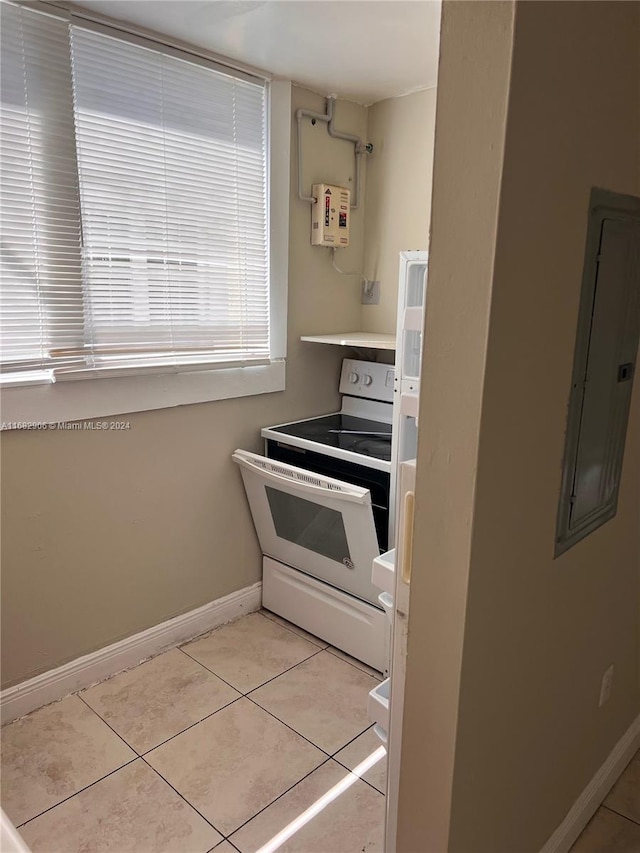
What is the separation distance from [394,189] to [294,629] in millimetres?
1967

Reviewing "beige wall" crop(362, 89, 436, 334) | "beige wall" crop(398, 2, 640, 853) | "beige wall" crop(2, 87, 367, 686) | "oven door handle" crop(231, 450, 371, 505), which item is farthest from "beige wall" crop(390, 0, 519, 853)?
"beige wall" crop(362, 89, 436, 334)

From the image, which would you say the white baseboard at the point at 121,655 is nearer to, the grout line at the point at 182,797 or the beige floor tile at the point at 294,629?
the beige floor tile at the point at 294,629

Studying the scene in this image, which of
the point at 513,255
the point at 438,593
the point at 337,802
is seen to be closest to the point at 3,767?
the point at 337,802

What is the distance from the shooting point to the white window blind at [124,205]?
1900 millimetres

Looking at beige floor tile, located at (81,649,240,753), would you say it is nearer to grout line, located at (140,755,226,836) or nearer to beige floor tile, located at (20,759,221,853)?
grout line, located at (140,755,226,836)

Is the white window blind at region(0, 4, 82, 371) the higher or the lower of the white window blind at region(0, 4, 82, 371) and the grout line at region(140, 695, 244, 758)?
the higher

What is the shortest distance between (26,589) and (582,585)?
1.74 metres

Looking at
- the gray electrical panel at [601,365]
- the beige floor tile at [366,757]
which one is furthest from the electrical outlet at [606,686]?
the beige floor tile at [366,757]

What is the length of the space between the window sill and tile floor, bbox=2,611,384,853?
1.02 metres

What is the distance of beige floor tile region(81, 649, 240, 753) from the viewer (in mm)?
2080

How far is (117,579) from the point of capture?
2338 millimetres

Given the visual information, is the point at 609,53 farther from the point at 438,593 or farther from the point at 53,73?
the point at 53,73

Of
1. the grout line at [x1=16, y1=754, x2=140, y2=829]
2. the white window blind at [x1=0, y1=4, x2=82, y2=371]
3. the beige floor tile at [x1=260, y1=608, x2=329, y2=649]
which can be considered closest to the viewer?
the grout line at [x1=16, y1=754, x2=140, y2=829]

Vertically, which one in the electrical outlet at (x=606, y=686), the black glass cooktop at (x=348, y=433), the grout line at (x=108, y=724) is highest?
the black glass cooktop at (x=348, y=433)
